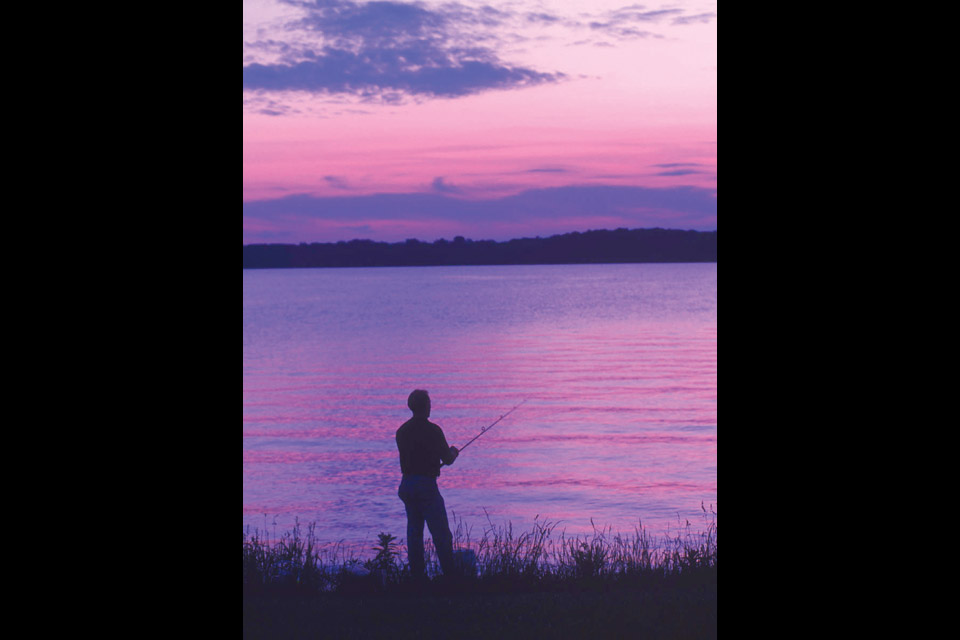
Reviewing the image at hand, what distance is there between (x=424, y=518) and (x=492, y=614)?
6.18ft

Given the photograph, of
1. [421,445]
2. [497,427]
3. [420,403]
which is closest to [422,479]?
[421,445]

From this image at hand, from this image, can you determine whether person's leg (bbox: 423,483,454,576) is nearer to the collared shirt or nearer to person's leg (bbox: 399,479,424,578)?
person's leg (bbox: 399,479,424,578)

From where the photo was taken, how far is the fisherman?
26.6 feet

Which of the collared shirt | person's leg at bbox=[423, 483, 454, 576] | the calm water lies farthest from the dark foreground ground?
the calm water

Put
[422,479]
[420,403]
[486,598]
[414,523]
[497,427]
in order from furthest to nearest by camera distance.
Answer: [497,427]
[414,523]
[422,479]
[420,403]
[486,598]

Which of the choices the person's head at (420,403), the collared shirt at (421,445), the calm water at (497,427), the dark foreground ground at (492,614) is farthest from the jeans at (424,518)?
the calm water at (497,427)

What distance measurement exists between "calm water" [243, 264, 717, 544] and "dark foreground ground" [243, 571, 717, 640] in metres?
9.74

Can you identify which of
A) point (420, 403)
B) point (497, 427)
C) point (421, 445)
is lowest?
point (497, 427)

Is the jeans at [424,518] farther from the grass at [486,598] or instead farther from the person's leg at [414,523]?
the grass at [486,598]

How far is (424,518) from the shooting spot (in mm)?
8375

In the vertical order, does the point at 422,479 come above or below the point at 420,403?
below

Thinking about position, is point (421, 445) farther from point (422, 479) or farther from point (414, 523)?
point (414, 523)

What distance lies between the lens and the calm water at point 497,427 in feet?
66.9
